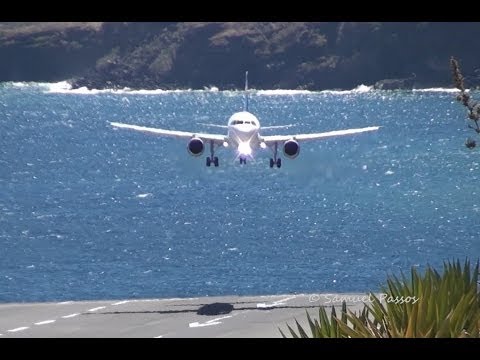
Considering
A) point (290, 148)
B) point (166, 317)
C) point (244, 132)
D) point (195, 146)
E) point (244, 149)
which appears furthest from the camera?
point (244, 132)

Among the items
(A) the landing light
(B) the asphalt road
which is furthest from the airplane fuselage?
(B) the asphalt road

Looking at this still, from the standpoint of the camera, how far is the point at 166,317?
245 feet


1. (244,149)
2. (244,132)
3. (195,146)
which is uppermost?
(244,132)

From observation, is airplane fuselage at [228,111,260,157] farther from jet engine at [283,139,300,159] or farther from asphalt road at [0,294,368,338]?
asphalt road at [0,294,368,338]

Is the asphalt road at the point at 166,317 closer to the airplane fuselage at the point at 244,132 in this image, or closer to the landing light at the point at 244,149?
the landing light at the point at 244,149

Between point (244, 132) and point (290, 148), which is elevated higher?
point (244, 132)

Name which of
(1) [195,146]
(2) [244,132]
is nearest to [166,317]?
(1) [195,146]

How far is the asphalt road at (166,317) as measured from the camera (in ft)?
219

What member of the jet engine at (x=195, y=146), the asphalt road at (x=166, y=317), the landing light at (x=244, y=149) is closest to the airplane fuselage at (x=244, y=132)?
the landing light at (x=244, y=149)

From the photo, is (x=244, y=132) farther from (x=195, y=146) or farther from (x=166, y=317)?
(x=166, y=317)

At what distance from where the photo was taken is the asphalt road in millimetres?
66688

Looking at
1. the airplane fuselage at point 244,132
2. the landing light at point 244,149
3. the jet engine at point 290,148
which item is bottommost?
the jet engine at point 290,148
